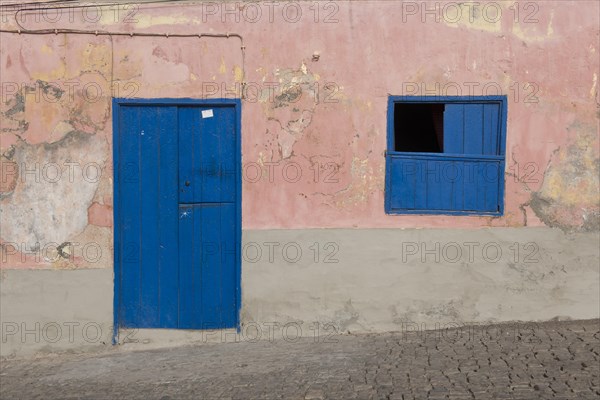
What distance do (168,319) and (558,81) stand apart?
4.38 meters

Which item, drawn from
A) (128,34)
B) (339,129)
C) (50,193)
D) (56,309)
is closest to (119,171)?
(50,193)

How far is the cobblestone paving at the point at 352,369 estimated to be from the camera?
18.5 ft

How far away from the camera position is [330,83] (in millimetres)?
7098

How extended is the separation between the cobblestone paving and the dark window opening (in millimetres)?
1798

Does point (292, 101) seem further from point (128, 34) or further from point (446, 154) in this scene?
point (128, 34)

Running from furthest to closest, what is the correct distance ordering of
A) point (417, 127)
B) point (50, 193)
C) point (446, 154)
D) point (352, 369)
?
point (417, 127), point (50, 193), point (446, 154), point (352, 369)

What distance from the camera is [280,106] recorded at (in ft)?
23.3

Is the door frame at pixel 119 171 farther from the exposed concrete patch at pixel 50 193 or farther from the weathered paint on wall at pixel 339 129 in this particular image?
the exposed concrete patch at pixel 50 193

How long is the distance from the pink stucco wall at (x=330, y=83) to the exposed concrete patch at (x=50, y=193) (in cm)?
5

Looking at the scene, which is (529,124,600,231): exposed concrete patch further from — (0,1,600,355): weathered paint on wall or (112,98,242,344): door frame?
(112,98,242,344): door frame

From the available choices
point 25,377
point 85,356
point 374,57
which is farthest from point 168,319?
point 374,57

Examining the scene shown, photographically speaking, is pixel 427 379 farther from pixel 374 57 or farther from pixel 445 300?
pixel 374 57

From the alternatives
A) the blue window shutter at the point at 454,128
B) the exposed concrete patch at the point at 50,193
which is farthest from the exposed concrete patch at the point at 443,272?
the exposed concrete patch at the point at 50,193

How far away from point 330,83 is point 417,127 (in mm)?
984
